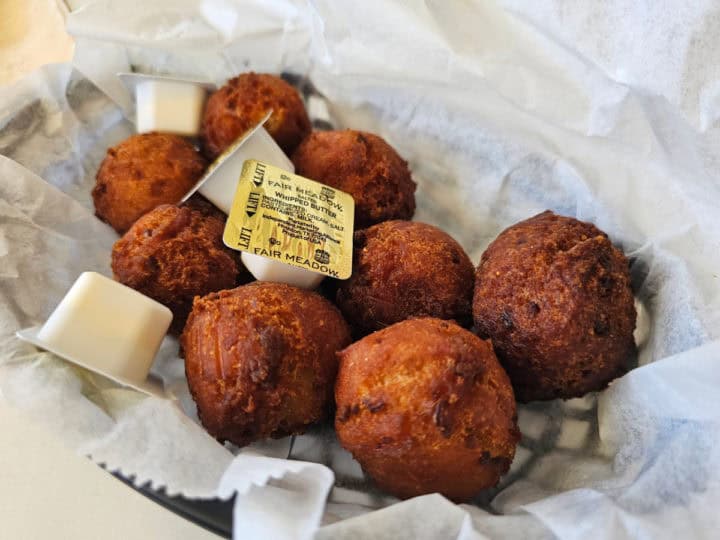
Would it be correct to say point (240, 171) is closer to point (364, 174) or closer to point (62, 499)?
point (364, 174)

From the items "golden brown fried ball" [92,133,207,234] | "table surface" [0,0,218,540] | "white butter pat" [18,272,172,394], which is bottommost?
"table surface" [0,0,218,540]

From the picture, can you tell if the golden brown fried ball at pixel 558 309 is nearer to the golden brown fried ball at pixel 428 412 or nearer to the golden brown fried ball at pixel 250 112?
the golden brown fried ball at pixel 428 412

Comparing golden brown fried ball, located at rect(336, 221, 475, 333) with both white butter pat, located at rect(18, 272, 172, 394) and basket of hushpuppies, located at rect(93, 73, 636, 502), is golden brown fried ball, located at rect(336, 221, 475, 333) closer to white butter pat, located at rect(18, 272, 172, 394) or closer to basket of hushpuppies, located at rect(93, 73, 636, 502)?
basket of hushpuppies, located at rect(93, 73, 636, 502)

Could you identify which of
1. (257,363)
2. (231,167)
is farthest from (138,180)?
(257,363)

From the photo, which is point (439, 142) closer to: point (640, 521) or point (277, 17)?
point (277, 17)

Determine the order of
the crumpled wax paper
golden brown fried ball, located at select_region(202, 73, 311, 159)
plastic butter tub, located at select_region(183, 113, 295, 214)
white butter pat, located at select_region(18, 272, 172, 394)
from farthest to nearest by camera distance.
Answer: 1. golden brown fried ball, located at select_region(202, 73, 311, 159)
2. plastic butter tub, located at select_region(183, 113, 295, 214)
3. white butter pat, located at select_region(18, 272, 172, 394)
4. the crumpled wax paper

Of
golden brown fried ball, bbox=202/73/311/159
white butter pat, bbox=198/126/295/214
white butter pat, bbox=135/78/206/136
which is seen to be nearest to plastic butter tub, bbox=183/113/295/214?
white butter pat, bbox=198/126/295/214

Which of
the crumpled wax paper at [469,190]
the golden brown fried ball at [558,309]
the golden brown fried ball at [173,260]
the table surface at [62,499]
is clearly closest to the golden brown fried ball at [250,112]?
the crumpled wax paper at [469,190]
